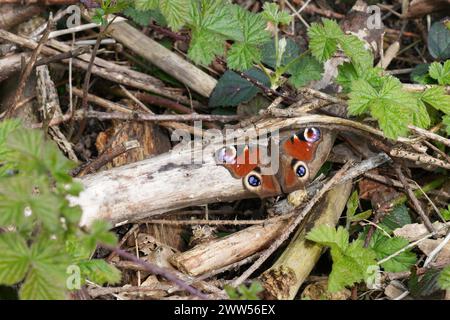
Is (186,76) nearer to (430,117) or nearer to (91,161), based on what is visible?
(91,161)

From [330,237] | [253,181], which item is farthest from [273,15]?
[330,237]

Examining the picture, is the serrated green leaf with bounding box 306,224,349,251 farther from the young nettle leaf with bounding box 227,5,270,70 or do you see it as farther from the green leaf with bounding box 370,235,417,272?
the young nettle leaf with bounding box 227,5,270,70

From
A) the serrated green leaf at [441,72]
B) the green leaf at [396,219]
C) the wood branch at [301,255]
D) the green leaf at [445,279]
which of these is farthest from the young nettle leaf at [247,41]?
the green leaf at [445,279]

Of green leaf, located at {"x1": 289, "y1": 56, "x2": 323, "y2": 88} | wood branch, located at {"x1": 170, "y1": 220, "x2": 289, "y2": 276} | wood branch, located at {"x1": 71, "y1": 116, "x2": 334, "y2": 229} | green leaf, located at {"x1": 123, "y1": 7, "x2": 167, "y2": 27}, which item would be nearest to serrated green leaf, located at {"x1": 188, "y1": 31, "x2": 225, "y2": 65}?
wood branch, located at {"x1": 71, "y1": 116, "x2": 334, "y2": 229}

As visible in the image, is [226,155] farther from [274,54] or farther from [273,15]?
[274,54]

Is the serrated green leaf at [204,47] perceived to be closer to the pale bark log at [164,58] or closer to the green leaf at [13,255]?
the pale bark log at [164,58]
